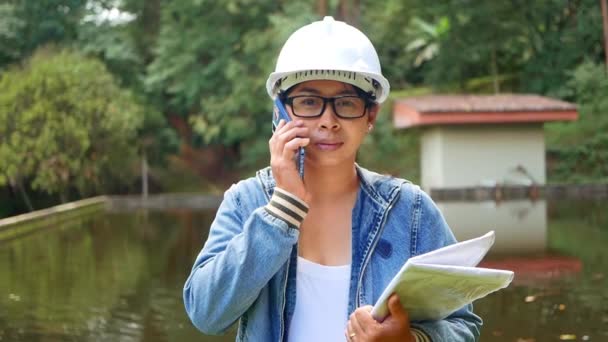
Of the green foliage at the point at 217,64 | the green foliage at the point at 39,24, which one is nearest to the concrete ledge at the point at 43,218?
the green foliage at the point at 217,64

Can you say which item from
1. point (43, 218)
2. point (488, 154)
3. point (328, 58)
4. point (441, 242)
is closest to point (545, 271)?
point (441, 242)

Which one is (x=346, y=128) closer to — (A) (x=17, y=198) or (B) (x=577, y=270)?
(B) (x=577, y=270)

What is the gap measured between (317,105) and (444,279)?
0.52m

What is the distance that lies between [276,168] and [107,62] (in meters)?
29.3

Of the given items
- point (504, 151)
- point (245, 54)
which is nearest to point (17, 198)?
point (245, 54)

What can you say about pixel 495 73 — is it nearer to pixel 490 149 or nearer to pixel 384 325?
pixel 490 149

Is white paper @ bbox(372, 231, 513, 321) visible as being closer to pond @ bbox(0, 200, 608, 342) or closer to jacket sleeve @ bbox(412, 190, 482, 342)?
jacket sleeve @ bbox(412, 190, 482, 342)

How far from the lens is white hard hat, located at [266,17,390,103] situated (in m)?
1.88

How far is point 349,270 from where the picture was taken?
192cm

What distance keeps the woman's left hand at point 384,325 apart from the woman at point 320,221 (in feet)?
0.26

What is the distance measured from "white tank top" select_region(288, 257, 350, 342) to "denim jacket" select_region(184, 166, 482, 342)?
0.02 m

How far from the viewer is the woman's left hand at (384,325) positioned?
5.52 feet

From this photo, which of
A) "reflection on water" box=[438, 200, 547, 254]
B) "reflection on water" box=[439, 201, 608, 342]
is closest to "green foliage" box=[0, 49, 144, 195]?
"reflection on water" box=[438, 200, 547, 254]

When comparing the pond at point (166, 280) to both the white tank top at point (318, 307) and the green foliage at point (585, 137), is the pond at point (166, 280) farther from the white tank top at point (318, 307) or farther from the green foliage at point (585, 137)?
the green foliage at point (585, 137)
